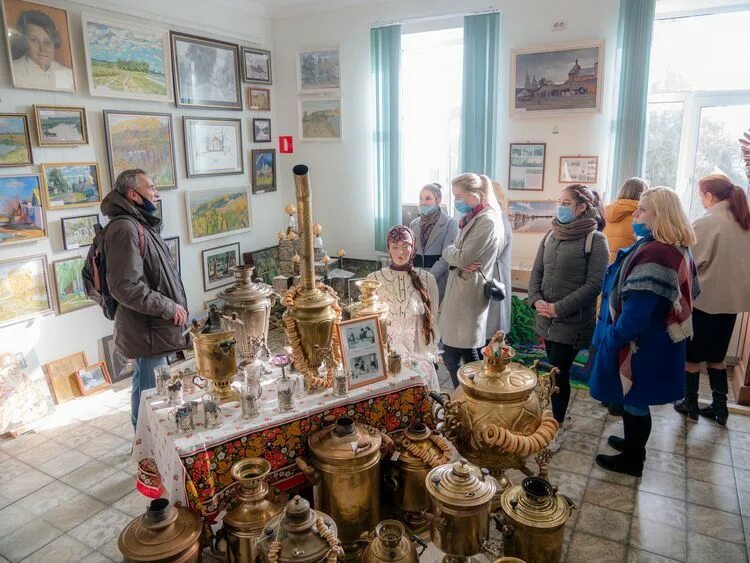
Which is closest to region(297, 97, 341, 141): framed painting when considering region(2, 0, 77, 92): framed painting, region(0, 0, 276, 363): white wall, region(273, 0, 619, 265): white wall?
region(273, 0, 619, 265): white wall

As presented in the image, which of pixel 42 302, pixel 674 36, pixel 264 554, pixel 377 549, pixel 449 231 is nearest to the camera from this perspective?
pixel 264 554

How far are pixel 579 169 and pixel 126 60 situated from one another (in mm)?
4433

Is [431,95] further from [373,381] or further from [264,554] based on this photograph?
[264,554]

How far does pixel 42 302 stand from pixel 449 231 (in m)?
3.48

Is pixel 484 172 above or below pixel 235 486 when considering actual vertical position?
above

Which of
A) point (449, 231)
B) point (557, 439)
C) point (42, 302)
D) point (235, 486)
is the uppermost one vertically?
point (449, 231)

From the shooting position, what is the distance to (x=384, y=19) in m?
6.22

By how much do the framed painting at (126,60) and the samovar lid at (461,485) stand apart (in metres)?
4.33

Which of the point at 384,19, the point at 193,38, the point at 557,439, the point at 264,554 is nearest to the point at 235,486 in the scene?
the point at 264,554

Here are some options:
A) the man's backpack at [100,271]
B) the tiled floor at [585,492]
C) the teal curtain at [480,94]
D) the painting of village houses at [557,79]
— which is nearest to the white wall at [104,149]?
the tiled floor at [585,492]

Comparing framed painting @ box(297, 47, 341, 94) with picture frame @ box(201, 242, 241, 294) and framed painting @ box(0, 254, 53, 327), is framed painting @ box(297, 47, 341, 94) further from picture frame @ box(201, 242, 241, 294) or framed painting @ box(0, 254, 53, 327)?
framed painting @ box(0, 254, 53, 327)

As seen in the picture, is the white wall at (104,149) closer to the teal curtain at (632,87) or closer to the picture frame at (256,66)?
the picture frame at (256,66)

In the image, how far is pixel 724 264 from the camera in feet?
13.3

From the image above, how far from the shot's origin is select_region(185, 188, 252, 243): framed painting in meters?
5.87
